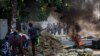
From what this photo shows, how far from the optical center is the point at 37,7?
2269cm

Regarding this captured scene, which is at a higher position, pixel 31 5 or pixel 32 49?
pixel 31 5

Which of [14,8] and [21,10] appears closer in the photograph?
[14,8]

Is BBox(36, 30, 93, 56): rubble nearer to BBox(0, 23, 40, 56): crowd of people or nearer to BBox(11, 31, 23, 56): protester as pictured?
BBox(0, 23, 40, 56): crowd of people

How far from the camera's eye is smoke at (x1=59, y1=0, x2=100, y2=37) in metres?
23.2

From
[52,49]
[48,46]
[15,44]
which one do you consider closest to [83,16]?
[52,49]

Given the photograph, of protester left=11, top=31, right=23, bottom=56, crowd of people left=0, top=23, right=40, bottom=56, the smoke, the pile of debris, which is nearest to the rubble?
the pile of debris

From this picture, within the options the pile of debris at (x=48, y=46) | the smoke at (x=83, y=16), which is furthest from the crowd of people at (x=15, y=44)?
the smoke at (x=83, y=16)

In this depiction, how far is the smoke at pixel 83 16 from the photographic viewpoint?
2323 cm

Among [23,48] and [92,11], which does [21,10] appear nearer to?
[92,11]

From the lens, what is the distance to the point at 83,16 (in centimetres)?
2392

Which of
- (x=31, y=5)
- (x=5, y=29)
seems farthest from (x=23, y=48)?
(x=31, y=5)

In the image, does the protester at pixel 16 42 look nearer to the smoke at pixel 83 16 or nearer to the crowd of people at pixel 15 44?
the crowd of people at pixel 15 44

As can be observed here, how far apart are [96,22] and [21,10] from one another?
184 inches

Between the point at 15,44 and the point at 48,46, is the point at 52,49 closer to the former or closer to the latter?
the point at 48,46
